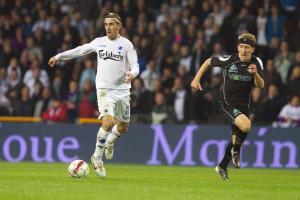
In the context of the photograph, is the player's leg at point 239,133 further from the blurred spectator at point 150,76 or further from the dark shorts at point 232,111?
the blurred spectator at point 150,76

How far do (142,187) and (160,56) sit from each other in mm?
10316

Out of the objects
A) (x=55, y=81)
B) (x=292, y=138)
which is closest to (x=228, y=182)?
(x=292, y=138)

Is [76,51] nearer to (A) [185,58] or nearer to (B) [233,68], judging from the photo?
(B) [233,68]

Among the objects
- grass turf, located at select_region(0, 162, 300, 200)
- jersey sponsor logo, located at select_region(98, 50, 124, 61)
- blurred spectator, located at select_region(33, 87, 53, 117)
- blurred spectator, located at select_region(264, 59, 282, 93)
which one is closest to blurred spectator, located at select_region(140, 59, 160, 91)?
blurred spectator, located at select_region(33, 87, 53, 117)

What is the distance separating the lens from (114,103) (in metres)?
13.6

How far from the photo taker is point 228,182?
44.2 ft

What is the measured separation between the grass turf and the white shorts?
3.31ft

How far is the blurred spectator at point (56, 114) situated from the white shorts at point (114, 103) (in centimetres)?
704

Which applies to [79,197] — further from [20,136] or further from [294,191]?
[20,136]

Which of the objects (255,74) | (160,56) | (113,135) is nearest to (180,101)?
(160,56)

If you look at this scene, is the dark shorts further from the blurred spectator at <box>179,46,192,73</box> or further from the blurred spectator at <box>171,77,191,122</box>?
the blurred spectator at <box>179,46,192,73</box>

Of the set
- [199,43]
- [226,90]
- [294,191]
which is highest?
[199,43]

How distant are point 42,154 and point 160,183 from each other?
785cm

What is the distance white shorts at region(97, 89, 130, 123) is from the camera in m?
13.5
